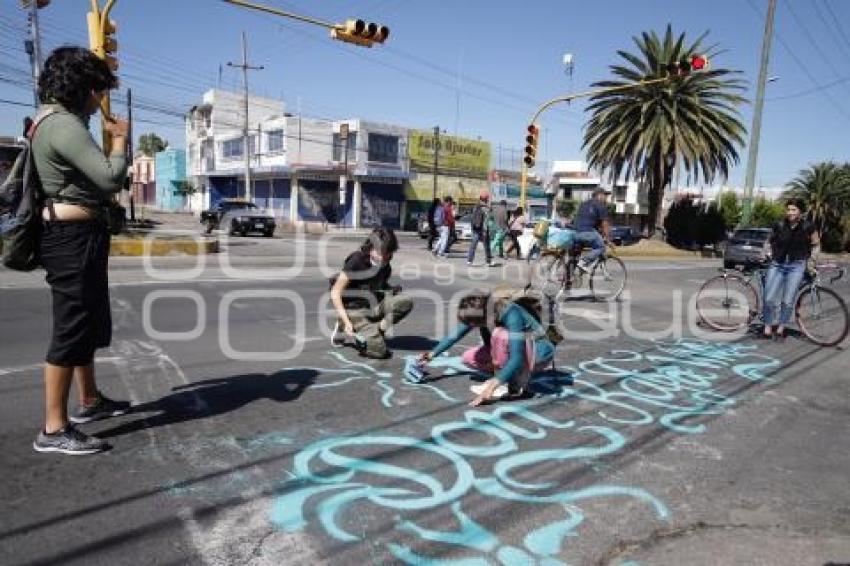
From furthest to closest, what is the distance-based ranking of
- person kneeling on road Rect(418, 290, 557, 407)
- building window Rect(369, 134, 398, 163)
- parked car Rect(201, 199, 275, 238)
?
building window Rect(369, 134, 398, 163), parked car Rect(201, 199, 275, 238), person kneeling on road Rect(418, 290, 557, 407)

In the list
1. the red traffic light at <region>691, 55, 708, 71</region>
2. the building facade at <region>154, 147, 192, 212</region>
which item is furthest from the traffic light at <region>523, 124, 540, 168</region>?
the building facade at <region>154, 147, 192, 212</region>

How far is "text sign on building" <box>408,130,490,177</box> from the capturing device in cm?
4806

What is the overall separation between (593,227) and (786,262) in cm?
347

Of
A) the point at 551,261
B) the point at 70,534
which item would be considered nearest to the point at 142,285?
the point at 551,261

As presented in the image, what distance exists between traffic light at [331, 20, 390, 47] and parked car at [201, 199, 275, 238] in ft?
49.5

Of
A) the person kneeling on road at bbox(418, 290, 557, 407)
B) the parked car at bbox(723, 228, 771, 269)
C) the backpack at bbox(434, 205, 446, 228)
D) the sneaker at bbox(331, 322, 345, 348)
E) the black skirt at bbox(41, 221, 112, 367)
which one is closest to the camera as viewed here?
the black skirt at bbox(41, 221, 112, 367)

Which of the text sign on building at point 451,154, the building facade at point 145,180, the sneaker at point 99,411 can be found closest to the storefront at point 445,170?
the text sign on building at point 451,154

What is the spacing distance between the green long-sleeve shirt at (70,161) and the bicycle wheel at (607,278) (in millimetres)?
8810

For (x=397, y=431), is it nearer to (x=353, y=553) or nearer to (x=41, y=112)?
(x=353, y=553)

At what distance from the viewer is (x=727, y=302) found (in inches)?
343

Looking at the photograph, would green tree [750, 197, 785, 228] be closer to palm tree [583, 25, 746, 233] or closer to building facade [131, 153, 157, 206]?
palm tree [583, 25, 746, 233]

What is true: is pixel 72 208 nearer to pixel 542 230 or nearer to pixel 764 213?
pixel 542 230

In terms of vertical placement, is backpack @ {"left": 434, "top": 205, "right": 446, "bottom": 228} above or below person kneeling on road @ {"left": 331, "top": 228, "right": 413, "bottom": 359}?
above

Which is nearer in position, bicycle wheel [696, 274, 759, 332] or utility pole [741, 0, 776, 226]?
bicycle wheel [696, 274, 759, 332]
